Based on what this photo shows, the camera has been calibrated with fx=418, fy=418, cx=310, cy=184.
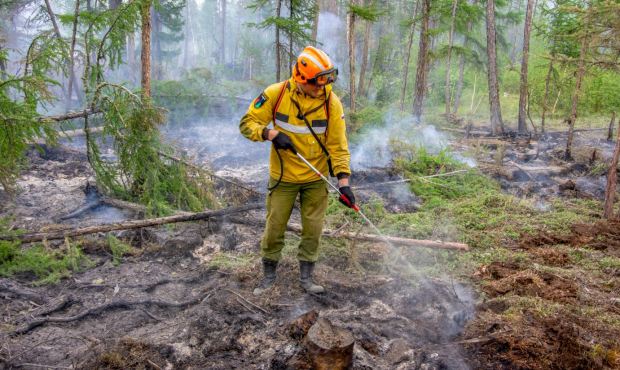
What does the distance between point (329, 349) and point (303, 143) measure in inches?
79.7

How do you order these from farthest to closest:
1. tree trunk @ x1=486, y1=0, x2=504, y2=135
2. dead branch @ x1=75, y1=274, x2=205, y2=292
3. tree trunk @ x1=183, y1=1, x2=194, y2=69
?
tree trunk @ x1=183, y1=1, x2=194, y2=69 < tree trunk @ x1=486, y1=0, x2=504, y2=135 < dead branch @ x1=75, y1=274, x2=205, y2=292

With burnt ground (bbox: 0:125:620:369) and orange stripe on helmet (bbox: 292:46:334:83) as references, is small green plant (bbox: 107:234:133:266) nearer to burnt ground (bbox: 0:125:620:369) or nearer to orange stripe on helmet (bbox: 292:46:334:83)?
burnt ground (bbox: 0:125:620:369)

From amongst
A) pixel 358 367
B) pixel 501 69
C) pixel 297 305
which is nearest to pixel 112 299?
pixel 297 305

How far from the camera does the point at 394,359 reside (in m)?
3.52

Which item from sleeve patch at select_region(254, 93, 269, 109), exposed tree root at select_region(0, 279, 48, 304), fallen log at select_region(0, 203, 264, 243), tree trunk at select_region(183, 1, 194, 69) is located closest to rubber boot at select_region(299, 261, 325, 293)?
sleeve patch at select_region(254, 93, 269, 109)

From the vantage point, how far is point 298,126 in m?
4.20

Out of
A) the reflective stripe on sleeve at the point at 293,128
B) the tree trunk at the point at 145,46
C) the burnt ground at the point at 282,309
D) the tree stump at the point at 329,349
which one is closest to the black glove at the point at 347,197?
the reflective stripe on sleeve at the point at 293,128

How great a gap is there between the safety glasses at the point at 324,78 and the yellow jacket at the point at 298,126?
0.17 meters

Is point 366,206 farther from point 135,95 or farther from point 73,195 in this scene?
point 73,195

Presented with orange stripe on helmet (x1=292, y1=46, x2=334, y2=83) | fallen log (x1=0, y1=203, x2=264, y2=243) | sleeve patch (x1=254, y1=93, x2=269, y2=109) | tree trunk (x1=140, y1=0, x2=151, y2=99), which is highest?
tree trunk (x1=140, y1=0, x2=151, y2=99)

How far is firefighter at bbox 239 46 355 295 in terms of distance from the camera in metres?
4.02

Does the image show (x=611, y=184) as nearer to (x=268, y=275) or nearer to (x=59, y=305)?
(x=268, y=275)

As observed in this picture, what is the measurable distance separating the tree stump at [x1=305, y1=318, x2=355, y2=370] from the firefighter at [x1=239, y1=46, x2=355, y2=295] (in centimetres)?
128

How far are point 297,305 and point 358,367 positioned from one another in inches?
43.6
